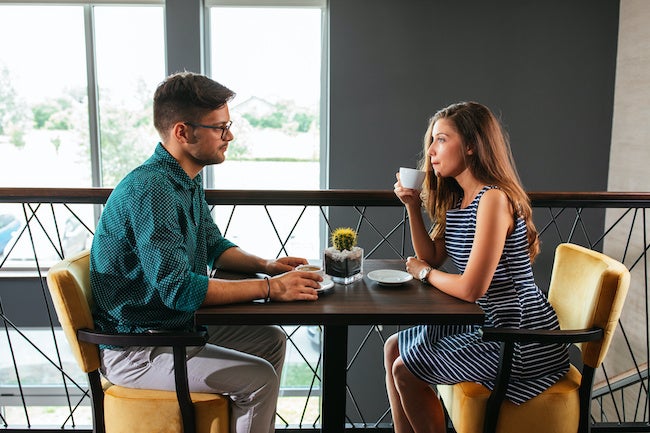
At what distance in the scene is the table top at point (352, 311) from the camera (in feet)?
4.85

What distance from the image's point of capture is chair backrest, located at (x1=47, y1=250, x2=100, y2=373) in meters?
1.57

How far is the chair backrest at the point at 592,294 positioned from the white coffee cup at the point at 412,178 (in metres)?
0.59

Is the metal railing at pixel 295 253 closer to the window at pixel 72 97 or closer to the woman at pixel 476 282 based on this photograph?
the window at pixel 72 97

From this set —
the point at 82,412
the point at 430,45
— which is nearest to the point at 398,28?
the point at 430,45

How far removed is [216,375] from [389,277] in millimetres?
611

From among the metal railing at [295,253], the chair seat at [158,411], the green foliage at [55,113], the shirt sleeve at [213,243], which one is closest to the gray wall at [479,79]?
the metal railing at [295,253]

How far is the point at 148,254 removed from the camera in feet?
5.02

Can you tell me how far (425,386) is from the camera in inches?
69.0

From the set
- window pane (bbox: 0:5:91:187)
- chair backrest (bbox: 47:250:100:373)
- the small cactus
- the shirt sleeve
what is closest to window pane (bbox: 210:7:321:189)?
window pane (bbox: 0:5:91:187)

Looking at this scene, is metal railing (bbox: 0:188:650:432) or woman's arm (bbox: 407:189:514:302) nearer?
woman's arm (bbox: 407:189:514:302)

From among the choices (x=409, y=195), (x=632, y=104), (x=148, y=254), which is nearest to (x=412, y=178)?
(x=409, y=195)

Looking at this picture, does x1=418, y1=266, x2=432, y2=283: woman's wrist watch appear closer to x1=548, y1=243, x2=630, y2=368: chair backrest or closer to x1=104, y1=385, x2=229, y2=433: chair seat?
x1=548, y1=243, x2=630, y2=368: chair backrest

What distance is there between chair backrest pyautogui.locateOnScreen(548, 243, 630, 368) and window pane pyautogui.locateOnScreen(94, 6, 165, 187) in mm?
4371

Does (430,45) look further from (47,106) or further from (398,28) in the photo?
(47,106)
